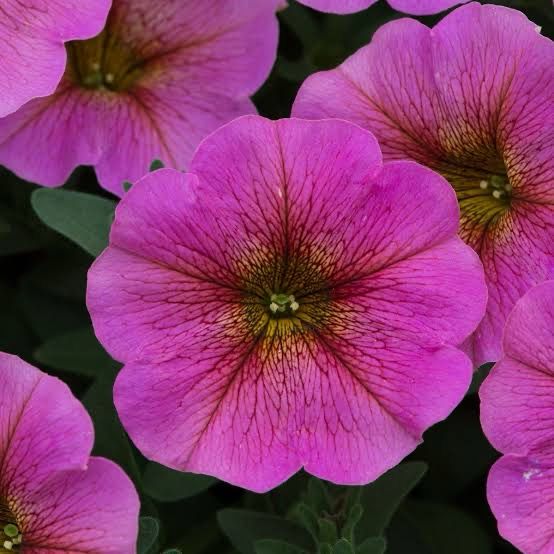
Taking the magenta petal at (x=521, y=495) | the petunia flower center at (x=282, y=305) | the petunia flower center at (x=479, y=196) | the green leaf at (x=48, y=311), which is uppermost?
the petunia flower center at (x=479, y=196)

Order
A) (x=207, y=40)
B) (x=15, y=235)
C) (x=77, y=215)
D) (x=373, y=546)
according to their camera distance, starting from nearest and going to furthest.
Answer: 1. (x=373, y=546)
2. (x=77, y=215)
3. (x=207, y=40)
4. (x=15, y=235)

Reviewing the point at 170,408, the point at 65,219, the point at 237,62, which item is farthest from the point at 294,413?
the point at 237,62

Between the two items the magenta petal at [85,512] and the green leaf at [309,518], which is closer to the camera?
the magenta petal at [85,512]

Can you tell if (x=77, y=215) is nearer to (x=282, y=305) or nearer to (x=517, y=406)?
(x=282, y=305)

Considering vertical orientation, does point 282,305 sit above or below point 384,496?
above

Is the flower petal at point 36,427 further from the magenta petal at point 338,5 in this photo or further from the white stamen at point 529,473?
the magenta petal at point 338,5

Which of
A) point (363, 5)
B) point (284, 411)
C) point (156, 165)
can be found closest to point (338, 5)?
point (363, 5)

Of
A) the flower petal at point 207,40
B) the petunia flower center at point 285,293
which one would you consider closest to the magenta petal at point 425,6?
the flower petal at point 207,40
